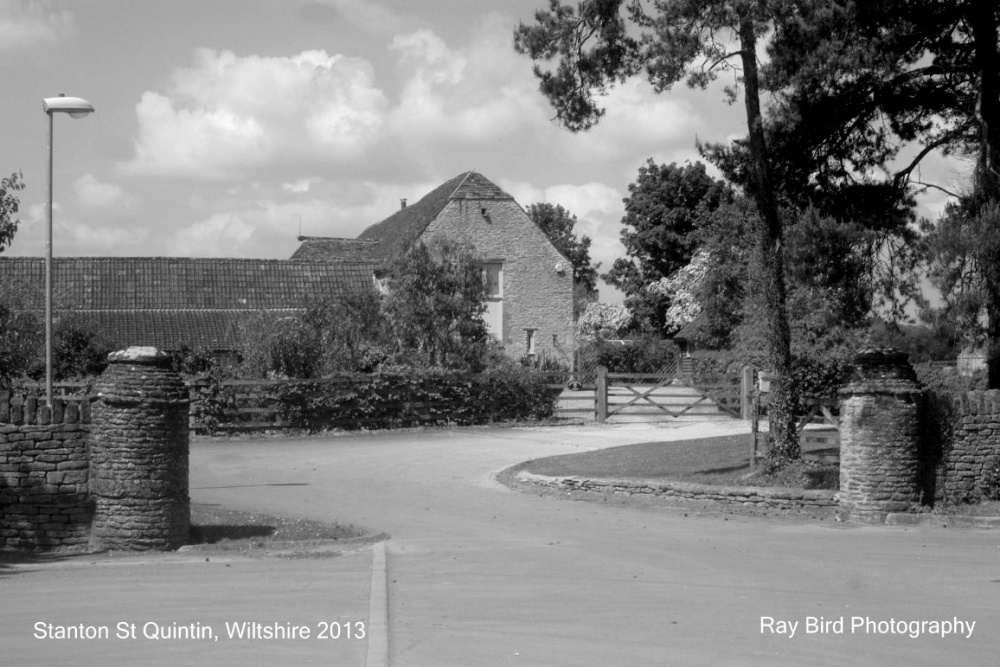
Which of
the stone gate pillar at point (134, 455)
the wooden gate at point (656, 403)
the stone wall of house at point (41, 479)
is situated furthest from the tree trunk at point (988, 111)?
the wooden gate at point (656, 403)

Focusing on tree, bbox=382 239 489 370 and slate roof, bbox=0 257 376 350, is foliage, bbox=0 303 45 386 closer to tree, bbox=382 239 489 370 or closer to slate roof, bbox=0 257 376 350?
slate roof, bbox=0 257 376 350

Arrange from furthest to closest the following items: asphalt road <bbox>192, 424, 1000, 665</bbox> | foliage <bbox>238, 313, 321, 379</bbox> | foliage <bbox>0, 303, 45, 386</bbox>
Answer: foliage <bbox>238, 313, 321, 379</bbox> → foliage <bbox>0, 303, 45, 386</bbox> → asphalt road <bbox>192, 424, 1000, 665</bbox>

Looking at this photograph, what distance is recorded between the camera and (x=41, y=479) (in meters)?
13.2

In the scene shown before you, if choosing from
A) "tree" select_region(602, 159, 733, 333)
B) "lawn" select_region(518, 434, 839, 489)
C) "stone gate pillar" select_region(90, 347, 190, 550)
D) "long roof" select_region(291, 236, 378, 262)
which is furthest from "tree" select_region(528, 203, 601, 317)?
"stone gate pillar" select_region(90, 347, 190, 550)

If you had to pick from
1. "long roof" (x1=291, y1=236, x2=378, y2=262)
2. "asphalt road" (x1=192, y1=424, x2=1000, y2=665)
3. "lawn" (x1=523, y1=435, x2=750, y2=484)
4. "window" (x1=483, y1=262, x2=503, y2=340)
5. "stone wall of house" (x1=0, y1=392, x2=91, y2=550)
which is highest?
"long roof" (x1=291, y1=236, x2=378, y2=262)

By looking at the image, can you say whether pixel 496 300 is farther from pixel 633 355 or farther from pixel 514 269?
pixel 633 355

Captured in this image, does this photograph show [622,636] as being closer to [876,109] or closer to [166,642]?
[166,642]

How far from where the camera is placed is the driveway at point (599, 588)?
823 cm

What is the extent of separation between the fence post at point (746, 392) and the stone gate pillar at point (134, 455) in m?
24.7

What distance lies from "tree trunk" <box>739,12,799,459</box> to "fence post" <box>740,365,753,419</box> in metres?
15.9

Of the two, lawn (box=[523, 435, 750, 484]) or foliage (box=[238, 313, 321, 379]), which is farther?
foliage (box=[238, 313, 321, 379])

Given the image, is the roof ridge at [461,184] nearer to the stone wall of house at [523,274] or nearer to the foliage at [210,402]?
the stone wall of house at [523,274]

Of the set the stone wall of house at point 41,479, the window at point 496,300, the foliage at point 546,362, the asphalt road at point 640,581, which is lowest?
the asphalt road at point 640,581

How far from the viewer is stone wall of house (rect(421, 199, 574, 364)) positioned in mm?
49594
